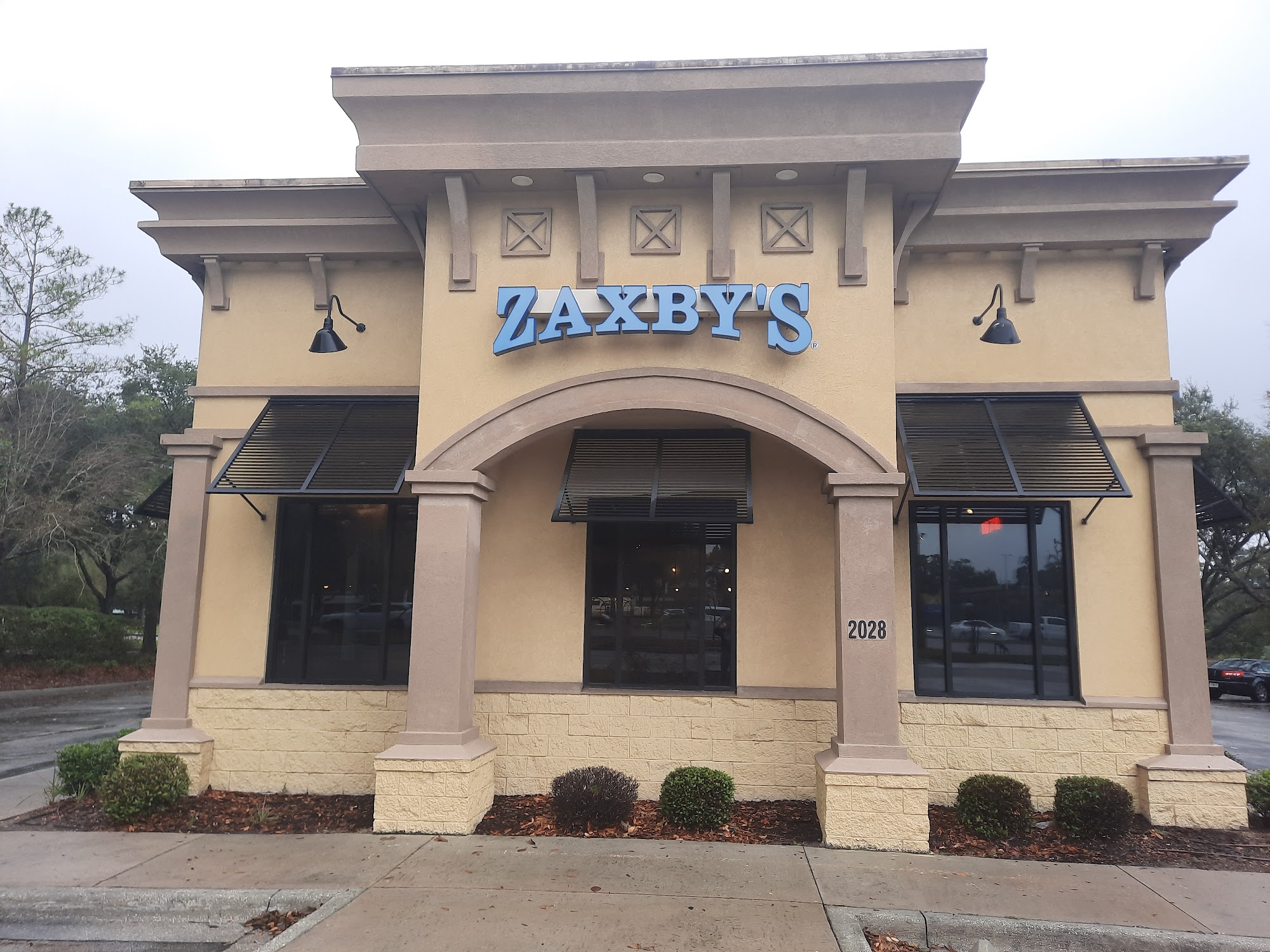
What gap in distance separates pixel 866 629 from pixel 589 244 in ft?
17.5

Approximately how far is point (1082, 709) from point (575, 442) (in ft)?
22.4

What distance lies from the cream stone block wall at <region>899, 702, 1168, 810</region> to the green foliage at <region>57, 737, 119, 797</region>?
966cm

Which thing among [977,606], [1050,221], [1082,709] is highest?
[1050,221]

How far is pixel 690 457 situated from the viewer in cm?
1046

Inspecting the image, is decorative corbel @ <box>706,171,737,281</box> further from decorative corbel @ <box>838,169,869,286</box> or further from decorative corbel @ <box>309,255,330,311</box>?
decorative corbel @ <box>309,255,330,311</box>

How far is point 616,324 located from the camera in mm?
9578

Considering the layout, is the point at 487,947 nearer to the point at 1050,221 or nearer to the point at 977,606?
the point at 977,606

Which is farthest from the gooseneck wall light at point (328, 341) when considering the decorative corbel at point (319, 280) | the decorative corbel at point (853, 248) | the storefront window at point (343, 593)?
the decorative corbel at point (853, 248)

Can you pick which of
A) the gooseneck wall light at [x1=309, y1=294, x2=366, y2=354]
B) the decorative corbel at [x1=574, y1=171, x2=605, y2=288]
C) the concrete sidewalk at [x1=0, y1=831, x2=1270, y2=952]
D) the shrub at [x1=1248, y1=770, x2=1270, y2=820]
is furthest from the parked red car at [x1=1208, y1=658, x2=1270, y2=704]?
the gooseneck wall light at [x1=309, y1=294, x2=366, y2=354]

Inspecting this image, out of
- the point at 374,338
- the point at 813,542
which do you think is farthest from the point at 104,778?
the point at 813,542

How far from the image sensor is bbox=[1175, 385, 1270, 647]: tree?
30.3 m

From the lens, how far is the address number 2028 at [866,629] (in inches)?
355

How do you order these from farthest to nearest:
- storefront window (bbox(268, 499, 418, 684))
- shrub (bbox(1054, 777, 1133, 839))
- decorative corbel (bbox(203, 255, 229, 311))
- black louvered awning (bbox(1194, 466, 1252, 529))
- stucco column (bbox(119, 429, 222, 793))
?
decorative corbel (bbox(203, 255, 229, 311))
storefront window (bbox(268, 499, 418, 684))
black louvered awning (bbox(1194, 466, 1252, 529))
stucco column (bbox(119, 429, 222, 793))
shrub (bbox(1054, 777, 1133, 839))

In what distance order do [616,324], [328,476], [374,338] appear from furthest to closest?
[374,338] < [328,476] < [616,324]
